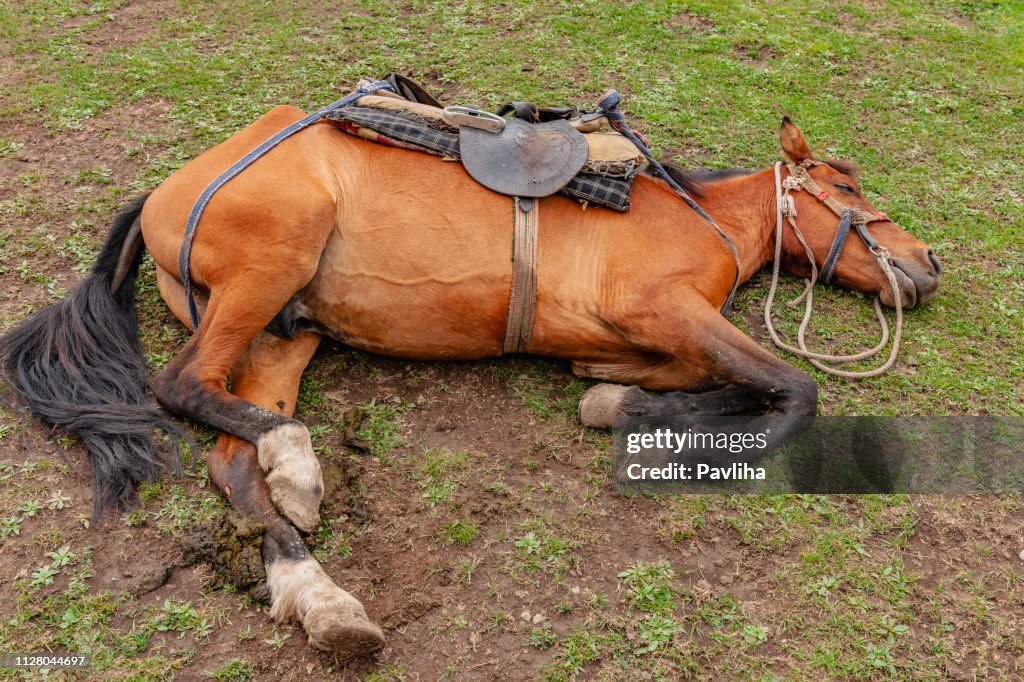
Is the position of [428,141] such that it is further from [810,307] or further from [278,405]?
[810,307]

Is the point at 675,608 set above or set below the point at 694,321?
below

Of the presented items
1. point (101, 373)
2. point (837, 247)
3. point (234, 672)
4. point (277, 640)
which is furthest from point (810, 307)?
point (101, 373)

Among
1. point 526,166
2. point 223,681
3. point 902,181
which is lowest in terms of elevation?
point 223,681

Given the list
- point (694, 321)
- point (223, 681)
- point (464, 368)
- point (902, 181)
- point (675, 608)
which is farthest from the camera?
point (902, 181)

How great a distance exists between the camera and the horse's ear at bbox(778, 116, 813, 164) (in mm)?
5566

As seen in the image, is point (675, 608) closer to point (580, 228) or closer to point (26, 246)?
point (580, 228)

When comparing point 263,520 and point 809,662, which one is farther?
point 263,520

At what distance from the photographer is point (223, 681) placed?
3.38 m

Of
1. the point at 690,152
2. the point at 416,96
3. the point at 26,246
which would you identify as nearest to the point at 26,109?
the point at 26,246

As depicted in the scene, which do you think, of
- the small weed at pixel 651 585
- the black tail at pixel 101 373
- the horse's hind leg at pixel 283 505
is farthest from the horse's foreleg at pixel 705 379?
the black tail at pixel 101 373

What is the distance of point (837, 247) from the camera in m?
5.40

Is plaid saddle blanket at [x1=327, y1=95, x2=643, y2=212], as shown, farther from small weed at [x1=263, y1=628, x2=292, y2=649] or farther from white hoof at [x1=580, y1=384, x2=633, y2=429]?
small weed at [x1=263, y1=628, x2=292, y2=649]

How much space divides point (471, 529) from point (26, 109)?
5.44 m

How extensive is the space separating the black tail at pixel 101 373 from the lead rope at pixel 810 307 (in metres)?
3.60
